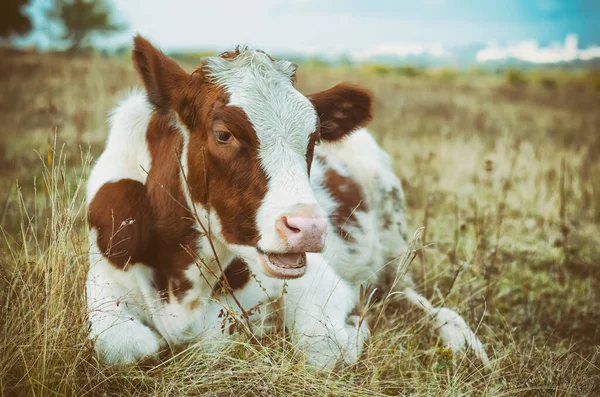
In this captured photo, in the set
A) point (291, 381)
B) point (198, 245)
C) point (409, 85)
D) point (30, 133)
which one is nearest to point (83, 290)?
point (198, 245)

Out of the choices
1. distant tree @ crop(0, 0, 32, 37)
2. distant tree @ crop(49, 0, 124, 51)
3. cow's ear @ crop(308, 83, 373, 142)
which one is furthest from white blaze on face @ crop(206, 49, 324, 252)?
distant tree @ crop(49, 0, 124, 51)

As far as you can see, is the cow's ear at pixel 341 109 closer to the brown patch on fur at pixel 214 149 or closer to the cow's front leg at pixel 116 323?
the brown patch on fur at pixel 214 149

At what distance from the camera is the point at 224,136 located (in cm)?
288

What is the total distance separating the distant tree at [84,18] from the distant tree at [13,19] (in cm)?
1451

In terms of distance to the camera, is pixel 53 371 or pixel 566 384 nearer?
pixel 53 371

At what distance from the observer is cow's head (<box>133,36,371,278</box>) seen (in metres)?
2.68

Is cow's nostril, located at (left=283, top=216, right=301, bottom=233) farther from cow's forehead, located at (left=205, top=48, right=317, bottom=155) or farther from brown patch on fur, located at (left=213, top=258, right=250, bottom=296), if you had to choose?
brown patch on fur, located at (left=213, top=258, right=250, bottom=296)

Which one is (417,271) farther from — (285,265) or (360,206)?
(285,265)

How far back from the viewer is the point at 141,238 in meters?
3.17

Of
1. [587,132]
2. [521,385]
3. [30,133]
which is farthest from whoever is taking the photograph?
[587,132]

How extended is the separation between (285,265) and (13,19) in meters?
34.5

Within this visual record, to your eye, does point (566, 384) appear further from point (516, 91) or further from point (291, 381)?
point (516, 91)

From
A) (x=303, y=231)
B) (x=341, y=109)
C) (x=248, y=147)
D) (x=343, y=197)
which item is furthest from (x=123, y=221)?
(x=343, y=197)

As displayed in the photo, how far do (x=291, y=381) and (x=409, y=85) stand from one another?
22.4m
